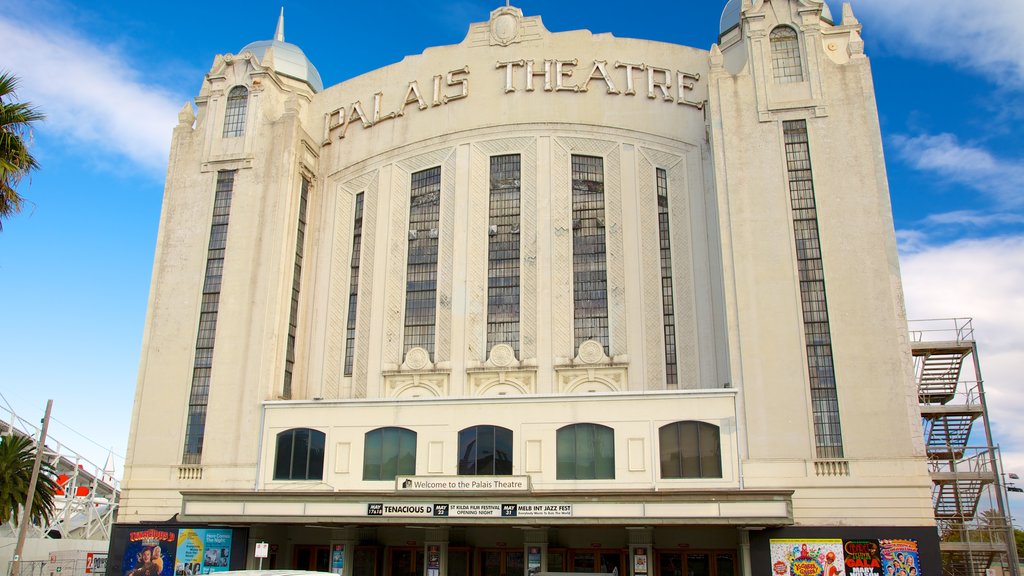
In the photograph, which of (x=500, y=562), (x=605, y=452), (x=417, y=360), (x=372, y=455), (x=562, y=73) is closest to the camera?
(x=605, y=452)

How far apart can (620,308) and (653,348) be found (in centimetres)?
217

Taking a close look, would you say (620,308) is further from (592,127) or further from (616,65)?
(616,65)

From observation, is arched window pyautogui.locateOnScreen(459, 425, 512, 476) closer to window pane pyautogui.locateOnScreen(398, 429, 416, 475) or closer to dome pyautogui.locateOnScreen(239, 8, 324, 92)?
window pane pyautogui.locateOnScreen(398, 429, 416, 475)

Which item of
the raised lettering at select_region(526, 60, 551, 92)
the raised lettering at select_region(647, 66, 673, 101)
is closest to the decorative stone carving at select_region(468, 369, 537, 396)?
the raised lettering at select_region(526, 60, 551, 92)

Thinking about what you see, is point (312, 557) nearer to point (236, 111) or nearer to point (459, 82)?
point (236, 111)

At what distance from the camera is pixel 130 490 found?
1252 inches

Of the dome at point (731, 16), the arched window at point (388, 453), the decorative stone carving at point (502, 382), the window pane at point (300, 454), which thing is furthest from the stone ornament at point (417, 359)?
the dome at point (731, 16)

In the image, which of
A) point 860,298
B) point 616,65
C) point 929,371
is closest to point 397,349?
point 616,65

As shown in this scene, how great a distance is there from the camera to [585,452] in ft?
94.2

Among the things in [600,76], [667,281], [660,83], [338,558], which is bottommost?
[338,558]

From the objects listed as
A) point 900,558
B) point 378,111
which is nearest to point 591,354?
point 900,558

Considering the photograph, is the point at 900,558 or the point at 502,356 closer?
the point at 900,558

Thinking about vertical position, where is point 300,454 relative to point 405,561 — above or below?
above

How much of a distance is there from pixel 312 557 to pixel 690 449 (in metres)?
15.5
